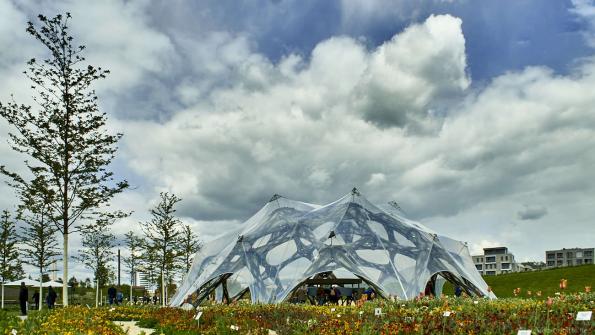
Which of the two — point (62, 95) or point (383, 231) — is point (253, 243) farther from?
point (62, 95)

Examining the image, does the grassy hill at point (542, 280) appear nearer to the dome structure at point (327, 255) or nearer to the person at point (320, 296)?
the dome structure at point (327, 255)

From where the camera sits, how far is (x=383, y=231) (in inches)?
1027

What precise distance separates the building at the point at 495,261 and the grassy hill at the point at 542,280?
121m

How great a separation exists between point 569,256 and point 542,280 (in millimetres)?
135196

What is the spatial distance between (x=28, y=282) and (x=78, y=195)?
Result: 53.2 feet

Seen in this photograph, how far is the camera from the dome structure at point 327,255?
2344 centimetres

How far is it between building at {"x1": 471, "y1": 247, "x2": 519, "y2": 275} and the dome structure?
156 meters

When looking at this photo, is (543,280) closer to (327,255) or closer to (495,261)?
(327,255)

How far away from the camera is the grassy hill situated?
46406mm

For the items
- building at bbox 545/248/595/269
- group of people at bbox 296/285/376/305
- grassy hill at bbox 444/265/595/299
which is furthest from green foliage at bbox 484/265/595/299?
building at bbox 545/248/595/269

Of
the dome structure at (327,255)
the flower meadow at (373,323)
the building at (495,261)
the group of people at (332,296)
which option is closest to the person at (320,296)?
the group of people at (332,296)

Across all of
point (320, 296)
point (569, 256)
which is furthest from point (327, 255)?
point (569, 256)

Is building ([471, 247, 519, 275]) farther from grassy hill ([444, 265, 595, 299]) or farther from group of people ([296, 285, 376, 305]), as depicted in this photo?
group of people ([296, 285, 376, 305])

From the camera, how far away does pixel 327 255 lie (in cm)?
2366
